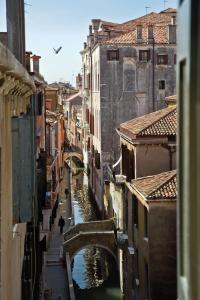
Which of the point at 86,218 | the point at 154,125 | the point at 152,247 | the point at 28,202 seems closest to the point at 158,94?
the point at 86,218

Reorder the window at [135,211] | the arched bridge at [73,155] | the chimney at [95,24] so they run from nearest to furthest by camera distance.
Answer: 1. the window at [135,211]
2. the chimney at [95,24]
3. the arched bridge at [73,155]

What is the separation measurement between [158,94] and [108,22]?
30.7 ft

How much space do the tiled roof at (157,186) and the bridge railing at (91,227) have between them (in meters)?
7.39

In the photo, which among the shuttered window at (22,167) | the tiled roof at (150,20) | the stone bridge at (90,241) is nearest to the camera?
the shuttered window at (22,167)

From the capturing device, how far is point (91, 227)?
22.7m

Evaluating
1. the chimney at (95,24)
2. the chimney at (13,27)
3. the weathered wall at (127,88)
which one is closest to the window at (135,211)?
the chimney at (13,27)

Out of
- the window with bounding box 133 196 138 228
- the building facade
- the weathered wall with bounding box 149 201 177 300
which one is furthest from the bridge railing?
the weathered wall with bounding box 149 201 177 300

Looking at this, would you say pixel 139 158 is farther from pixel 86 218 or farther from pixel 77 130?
pixel 77 130

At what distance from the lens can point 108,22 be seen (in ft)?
125

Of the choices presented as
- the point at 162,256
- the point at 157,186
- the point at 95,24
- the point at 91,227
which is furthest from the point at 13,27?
the point at 95,24

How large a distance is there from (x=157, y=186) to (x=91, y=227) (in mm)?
9709

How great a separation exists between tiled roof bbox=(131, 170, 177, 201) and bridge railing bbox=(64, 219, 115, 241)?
7.39 meters

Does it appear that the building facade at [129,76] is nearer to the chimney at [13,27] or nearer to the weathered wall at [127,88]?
the weathered wall at [127,88]

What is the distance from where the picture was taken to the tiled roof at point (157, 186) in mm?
12801
